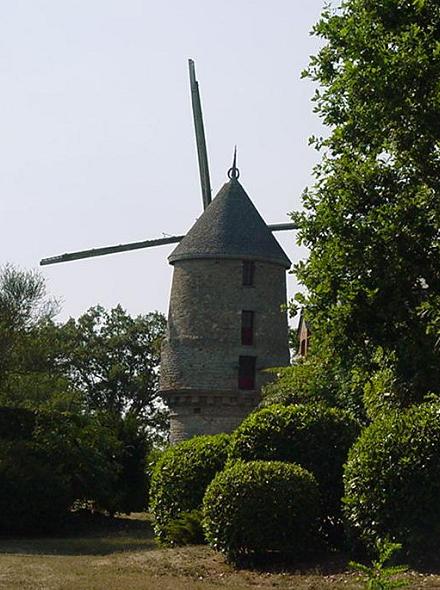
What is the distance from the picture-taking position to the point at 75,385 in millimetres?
74812

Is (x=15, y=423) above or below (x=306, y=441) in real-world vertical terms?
above

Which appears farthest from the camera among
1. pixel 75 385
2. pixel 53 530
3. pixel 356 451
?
pixel 75 385

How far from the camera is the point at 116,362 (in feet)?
A: 249

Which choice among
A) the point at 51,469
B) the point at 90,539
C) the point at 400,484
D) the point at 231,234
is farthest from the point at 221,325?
the point at 400,484

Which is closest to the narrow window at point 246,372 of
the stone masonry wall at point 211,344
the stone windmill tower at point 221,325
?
the stone windmill tower at point 221,325

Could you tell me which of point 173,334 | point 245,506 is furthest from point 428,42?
point 173,334

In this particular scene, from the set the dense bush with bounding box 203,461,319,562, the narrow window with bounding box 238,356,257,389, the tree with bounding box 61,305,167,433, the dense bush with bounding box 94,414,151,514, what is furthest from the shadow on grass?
the tree with bounding box 61,305,167,433

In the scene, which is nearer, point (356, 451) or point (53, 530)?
point (356, 451)

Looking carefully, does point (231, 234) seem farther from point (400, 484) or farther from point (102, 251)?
point (400, 484)

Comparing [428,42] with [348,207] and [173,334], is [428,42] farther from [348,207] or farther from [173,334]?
[173,334]

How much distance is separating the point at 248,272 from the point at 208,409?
6.73m

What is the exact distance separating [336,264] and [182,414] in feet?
103

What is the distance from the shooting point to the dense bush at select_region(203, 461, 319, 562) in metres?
16.7

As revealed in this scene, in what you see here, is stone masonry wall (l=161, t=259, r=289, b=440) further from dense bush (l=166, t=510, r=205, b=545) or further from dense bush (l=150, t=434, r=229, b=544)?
dense bush (l=166, t=510, r=205, b=545)
